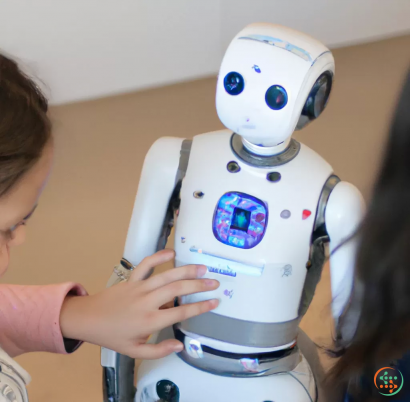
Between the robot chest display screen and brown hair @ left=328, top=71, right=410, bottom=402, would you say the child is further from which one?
brown hair @ left=328, top=71, right=410, bottom=402

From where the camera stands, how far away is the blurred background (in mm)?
1474

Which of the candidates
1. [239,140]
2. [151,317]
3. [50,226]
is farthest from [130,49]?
[151,317]

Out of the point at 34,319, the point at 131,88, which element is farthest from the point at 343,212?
the point at 131,88

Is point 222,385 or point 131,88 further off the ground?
point 131,88

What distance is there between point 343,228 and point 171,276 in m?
0.23

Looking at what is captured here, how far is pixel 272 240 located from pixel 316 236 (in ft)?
0.24

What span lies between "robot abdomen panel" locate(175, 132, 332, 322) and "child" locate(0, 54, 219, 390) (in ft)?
0.11

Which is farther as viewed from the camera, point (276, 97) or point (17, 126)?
point (276, 97)

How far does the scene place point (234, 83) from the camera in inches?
24.3

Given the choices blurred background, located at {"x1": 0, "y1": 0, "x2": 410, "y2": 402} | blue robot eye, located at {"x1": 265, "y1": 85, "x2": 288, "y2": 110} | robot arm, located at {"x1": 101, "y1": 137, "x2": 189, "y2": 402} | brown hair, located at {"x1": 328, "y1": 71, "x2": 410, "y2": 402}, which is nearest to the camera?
brown hair, located at {"x1": 328, "y1": 71, "x2": 410, "y2": 402}

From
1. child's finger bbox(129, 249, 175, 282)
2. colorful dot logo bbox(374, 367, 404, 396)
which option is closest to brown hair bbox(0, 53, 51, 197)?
child's finger bbox(129, 249, 175, 282)

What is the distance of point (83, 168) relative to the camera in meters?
1.73

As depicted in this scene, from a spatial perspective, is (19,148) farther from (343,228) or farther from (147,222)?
(343,228)

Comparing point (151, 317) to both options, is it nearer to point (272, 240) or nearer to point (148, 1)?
point (272, 240)
